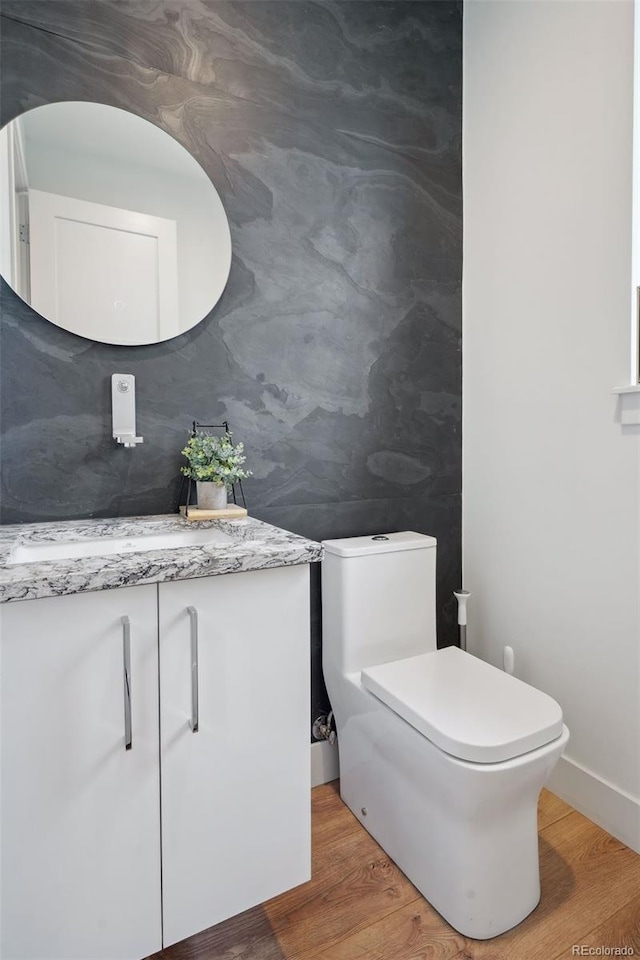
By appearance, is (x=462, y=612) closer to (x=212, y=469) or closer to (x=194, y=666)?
(x=212, y=469)

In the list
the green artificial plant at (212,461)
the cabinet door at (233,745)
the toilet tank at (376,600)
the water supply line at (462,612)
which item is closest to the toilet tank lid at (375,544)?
the toilet tank at (376,600)

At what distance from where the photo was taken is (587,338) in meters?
1.59

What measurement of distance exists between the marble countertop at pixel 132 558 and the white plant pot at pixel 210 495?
0.24 ft

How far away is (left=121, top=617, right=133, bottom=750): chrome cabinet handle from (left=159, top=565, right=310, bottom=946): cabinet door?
6 cm

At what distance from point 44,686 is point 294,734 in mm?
497

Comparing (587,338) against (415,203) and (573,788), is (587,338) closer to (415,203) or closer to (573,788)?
(415,203)

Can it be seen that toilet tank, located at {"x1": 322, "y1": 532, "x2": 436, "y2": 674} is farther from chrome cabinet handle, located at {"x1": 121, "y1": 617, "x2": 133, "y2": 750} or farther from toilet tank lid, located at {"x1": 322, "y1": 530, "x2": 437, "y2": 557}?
chrome cabinet handle, located at {"x1": 121, "y1": 617, "x2": 133, "y2": 750}

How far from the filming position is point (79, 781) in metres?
0.90

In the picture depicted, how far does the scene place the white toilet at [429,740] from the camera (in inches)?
47.1

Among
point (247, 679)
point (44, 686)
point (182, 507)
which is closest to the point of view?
point (44, 686)

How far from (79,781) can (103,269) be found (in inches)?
47.4

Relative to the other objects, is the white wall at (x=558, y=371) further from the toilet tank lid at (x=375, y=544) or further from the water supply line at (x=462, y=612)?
the toilet tank lid at (x=375, y=544)

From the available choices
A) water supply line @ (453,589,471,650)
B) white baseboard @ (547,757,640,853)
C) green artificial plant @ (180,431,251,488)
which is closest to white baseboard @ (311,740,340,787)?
water supply line @ (453,589,471,650)

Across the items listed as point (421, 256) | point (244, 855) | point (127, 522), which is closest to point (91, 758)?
point (244, 855)
